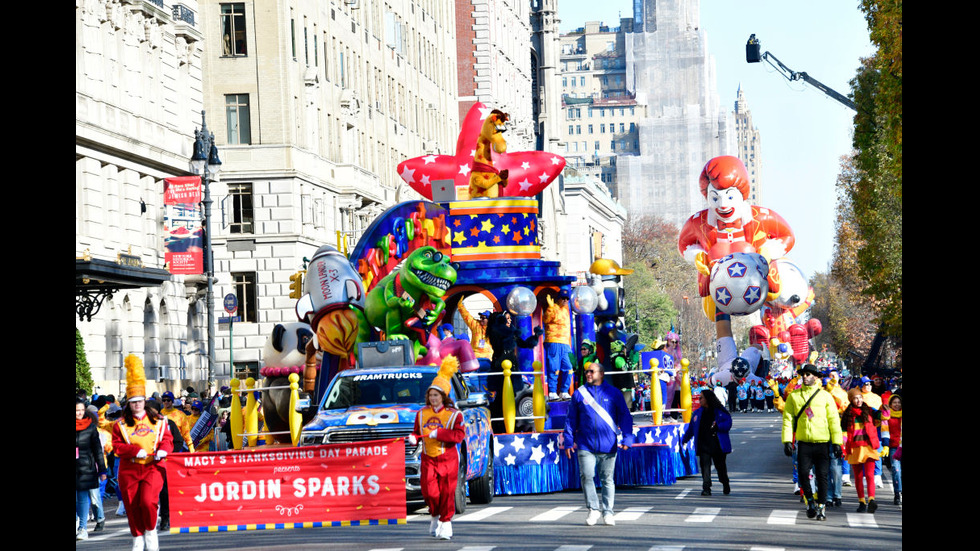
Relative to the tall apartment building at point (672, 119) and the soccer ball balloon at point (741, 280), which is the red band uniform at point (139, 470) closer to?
the soccer ball balloon at point (741, 280)

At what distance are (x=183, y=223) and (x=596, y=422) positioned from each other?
2068 centimetres

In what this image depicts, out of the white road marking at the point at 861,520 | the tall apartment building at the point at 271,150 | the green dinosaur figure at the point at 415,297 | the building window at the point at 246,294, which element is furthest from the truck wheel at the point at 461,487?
the building window at the point at 246,294

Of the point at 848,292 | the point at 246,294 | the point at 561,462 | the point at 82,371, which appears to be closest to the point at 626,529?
the point at 561,462

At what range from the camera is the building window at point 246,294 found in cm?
5522

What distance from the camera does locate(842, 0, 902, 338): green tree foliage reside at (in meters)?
29.7

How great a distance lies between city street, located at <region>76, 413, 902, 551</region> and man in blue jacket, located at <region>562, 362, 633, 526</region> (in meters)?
0.32

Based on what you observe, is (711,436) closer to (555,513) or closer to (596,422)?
(555,513)

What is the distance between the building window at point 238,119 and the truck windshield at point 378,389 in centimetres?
3506

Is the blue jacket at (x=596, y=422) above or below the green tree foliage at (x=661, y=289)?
below

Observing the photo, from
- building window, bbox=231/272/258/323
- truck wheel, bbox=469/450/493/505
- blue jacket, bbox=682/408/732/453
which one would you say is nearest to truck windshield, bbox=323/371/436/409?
truck wheel, bbox=469/450/493/505

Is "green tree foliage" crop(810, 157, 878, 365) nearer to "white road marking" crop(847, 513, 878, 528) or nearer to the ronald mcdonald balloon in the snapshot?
the ronald mcdonald balloon

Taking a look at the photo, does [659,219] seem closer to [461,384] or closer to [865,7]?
[865,7]
